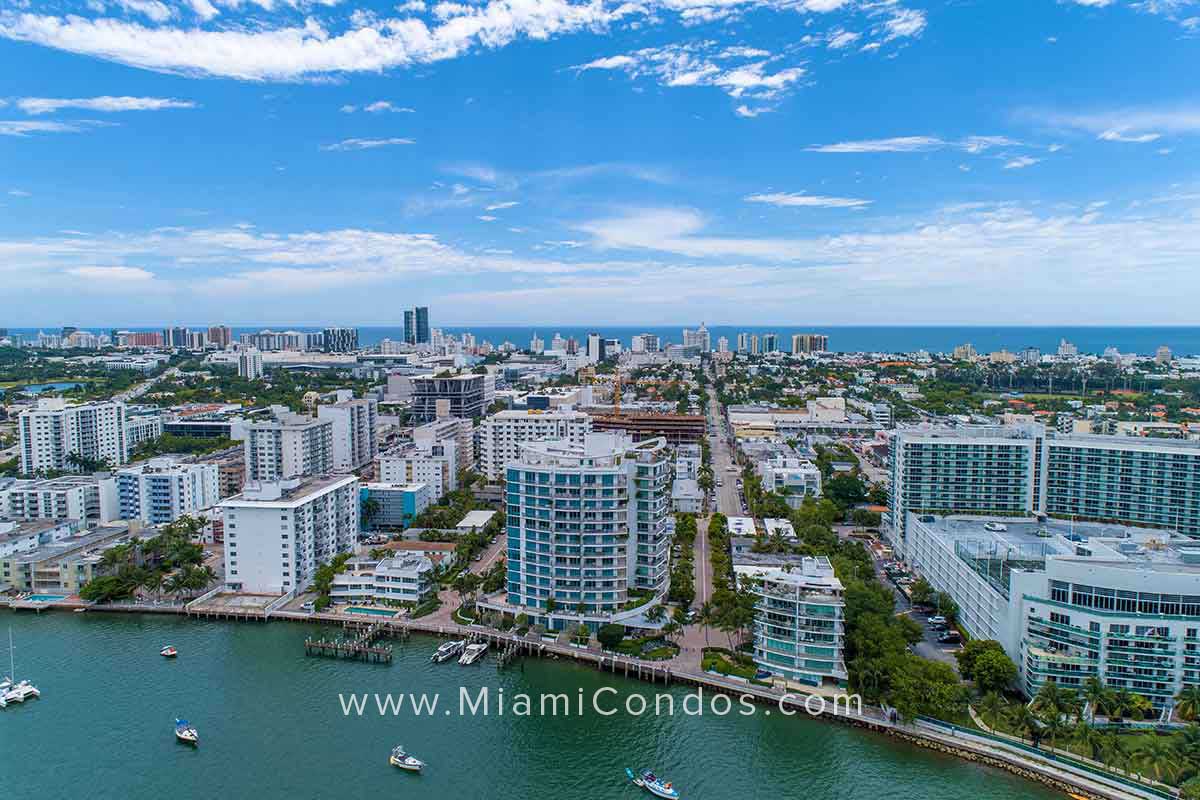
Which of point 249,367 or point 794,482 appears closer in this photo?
point 794,482

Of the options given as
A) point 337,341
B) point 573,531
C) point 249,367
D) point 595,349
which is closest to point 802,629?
point 573,531

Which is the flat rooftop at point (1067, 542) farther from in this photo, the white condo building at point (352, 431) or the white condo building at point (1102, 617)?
the white condo building at point (352, 431)

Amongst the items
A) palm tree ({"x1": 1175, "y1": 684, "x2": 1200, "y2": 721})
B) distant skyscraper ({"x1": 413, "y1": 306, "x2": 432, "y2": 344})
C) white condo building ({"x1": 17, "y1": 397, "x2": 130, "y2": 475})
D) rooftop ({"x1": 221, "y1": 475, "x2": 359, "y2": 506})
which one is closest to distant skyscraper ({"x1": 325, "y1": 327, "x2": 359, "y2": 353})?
distant skyscraper ({"x1": 413, "y1": 306, "x2": 432, "y2": 344})

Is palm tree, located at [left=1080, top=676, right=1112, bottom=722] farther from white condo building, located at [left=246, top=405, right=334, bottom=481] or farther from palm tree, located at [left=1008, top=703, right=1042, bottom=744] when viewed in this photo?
white condo building, located at [left=246, top=405, right=334, bottom=481]

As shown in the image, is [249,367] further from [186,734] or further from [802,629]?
[802,629]

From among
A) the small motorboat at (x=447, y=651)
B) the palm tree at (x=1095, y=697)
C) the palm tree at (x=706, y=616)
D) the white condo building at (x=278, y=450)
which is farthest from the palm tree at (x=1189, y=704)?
the white condo building at (x=278, y=450)
